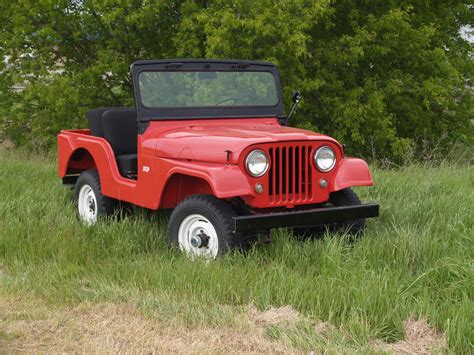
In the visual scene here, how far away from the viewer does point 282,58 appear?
11633 millimetres

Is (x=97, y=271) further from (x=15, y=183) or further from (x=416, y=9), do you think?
(x=416, y=9)

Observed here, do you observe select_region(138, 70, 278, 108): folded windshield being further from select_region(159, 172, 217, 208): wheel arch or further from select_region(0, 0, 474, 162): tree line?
select_region(0, 0, 474, 162): tree line

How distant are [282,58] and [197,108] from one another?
6478 mm

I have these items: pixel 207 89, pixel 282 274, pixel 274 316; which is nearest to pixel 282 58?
pixel 207 89

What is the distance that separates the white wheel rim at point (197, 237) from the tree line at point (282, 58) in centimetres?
664

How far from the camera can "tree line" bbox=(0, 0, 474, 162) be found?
11.5 metres

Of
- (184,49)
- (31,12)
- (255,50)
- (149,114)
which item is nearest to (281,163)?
(149,114)

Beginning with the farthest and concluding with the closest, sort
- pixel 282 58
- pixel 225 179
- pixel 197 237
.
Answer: pixel 282 58 < pixel 197 237 < pixel 225 179

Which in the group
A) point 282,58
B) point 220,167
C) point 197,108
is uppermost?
point 282,58

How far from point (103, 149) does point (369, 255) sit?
8.53ft

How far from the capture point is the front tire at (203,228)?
430 centimetres

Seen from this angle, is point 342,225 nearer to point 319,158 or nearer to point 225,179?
point 319,158

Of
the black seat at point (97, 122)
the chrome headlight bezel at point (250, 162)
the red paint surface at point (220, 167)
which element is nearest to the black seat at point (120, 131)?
the black seat at point (97, 122)

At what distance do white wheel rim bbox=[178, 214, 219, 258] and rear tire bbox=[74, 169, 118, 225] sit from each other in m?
1.29
